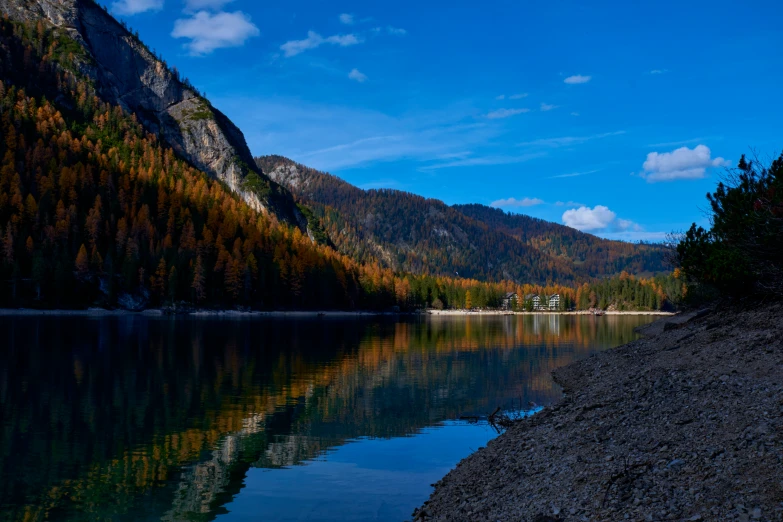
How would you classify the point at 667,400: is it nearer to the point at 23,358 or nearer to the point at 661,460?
the point at 661,460

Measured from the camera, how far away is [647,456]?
15555 mm

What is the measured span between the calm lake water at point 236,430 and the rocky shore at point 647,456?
9.43 feet

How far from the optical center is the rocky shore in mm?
12297

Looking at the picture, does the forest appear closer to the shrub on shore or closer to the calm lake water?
the calm lake water

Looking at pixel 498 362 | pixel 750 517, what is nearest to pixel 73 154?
pixel 498 362

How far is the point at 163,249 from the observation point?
161m

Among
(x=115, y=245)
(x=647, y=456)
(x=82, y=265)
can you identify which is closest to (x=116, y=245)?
(x=115, y=245)

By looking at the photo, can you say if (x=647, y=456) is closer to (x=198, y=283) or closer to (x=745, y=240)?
(x=745, y=240)

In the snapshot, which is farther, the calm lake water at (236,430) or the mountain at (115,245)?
the mountain at (115,245)

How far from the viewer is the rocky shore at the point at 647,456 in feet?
40.3

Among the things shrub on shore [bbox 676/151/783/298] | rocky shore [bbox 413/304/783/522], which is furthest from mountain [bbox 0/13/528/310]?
rocky shore [bbox 413/304/783/522]

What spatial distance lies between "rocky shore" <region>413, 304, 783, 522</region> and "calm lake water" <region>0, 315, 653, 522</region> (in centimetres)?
287

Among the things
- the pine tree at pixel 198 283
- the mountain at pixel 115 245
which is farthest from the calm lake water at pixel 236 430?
the pine tree at pixel 198 283

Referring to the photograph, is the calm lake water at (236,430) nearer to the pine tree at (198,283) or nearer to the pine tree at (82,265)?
the pine tree at (82,265)
